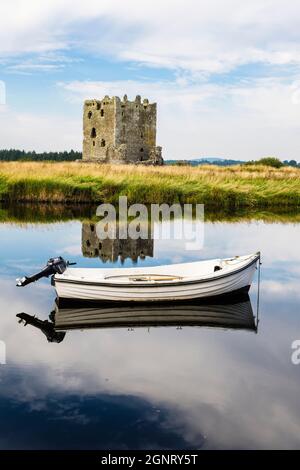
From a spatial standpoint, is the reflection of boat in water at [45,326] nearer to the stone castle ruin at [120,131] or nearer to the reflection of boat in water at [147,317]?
the reflection of boat in water at [147,317]

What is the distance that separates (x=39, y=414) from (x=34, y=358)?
191 centimetres

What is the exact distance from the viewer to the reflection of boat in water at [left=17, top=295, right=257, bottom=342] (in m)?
11.1

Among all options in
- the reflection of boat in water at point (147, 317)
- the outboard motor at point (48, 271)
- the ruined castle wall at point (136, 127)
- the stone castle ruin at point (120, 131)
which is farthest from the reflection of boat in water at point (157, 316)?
the ruined castle wall at point (136, 127)

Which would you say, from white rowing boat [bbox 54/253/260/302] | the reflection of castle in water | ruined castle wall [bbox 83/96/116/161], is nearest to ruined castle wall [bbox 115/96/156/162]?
ruined castle wall [bbox 83/96/116/161]

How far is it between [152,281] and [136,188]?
58.9ft

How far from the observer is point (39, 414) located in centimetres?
741

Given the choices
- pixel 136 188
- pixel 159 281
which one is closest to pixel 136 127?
pixel 136 188

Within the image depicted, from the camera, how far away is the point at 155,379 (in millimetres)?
8562

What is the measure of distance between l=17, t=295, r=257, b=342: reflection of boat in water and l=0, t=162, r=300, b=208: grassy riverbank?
17.6 meters

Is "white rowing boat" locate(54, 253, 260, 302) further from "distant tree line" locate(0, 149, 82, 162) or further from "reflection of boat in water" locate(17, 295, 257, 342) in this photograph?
"distant tree line" locate(0, 149, 82, 162)

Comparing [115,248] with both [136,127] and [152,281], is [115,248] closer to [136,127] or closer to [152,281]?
[152,281]

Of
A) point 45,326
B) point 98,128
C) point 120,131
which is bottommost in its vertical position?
point 45,326

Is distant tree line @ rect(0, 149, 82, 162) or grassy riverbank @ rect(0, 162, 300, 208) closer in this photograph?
grassy riverbank @ rect(0, 162, 300, 208)

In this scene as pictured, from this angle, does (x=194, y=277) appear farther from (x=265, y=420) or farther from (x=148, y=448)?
(x=148, y=448)
